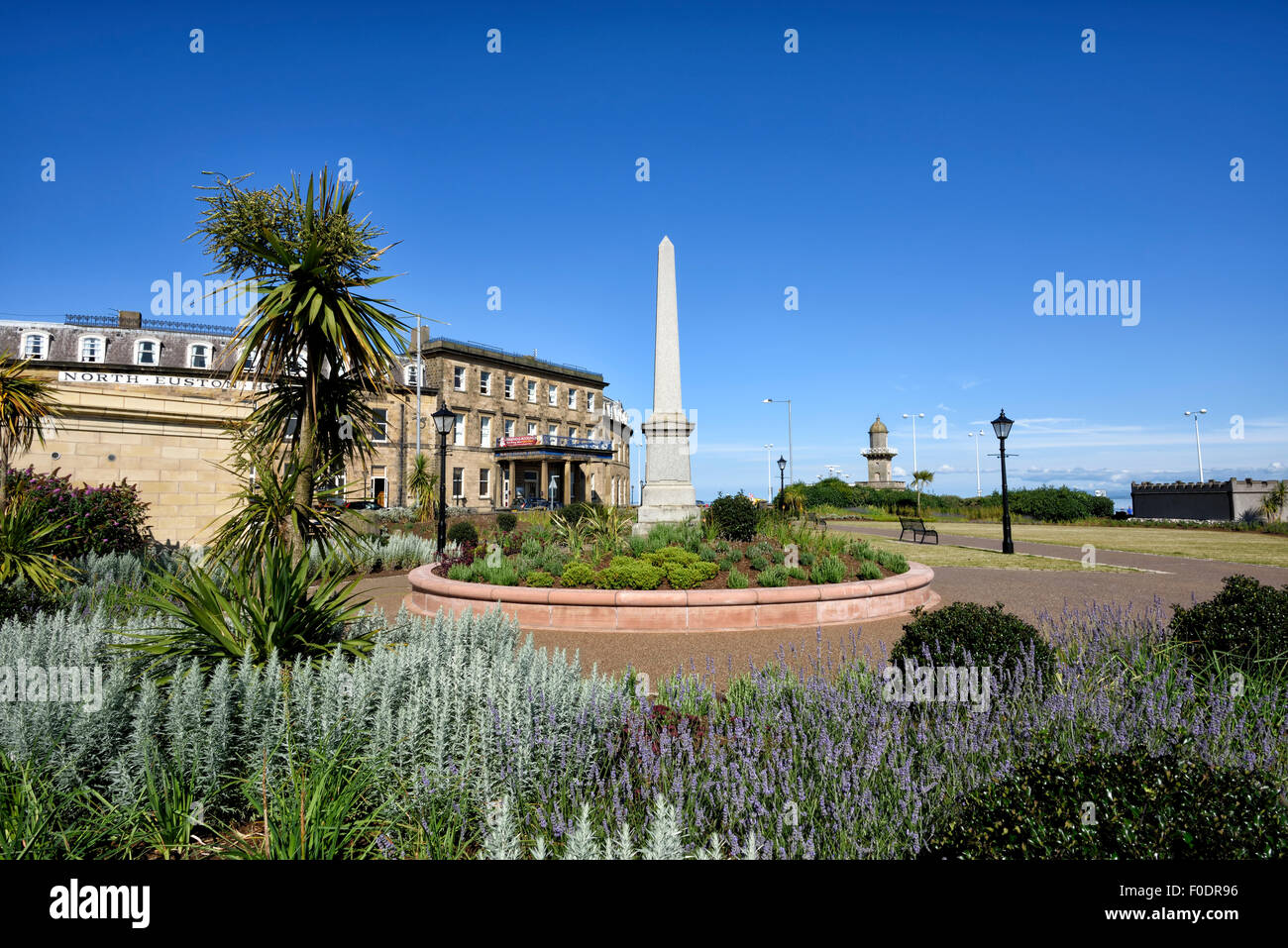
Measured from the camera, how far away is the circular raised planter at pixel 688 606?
8.28 meters

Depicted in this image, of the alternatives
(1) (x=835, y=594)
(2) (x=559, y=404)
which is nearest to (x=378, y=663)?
(1) (x=835, y=594)

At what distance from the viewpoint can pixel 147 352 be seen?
34594 millimetres

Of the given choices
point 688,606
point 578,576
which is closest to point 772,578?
point 688,606

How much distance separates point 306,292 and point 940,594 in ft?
37.4

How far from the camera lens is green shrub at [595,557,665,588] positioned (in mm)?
9062

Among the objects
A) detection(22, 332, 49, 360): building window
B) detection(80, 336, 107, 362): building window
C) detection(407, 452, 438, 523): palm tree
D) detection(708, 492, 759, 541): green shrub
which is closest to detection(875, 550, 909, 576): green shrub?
detection(708, 492, 759, 541): green shrub

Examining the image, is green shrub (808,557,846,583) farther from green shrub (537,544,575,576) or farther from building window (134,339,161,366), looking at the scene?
building window (134,339,161,366)

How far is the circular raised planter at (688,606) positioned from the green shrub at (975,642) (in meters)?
3.49

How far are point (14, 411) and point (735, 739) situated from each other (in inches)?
468

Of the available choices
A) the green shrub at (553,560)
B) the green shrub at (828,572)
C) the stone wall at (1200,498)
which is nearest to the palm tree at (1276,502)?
the stone wall at (1200,498)

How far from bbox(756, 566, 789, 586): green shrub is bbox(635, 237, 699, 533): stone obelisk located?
4.53 meters

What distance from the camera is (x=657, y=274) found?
1444 centimetres

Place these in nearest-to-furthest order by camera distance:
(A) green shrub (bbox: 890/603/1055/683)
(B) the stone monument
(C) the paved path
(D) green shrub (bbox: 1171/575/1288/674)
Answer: (A) green shrub (bbox: 890/603/1055/683) < (D) green shrub (bbox: 1171/575/1288/674) < (C) the paved path < (B) the stone monument

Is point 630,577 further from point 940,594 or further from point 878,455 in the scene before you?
point 878,455
